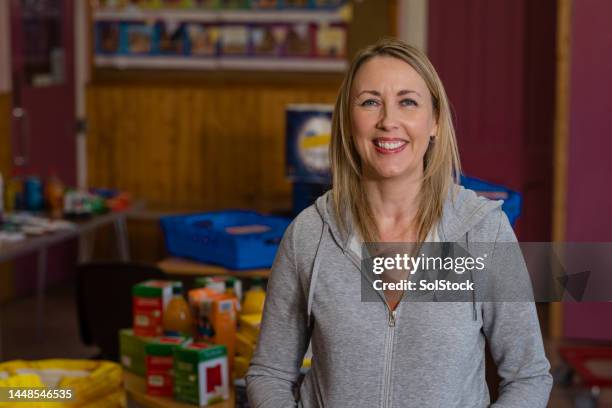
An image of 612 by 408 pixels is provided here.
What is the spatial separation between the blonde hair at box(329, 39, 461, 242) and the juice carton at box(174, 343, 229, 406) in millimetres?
814

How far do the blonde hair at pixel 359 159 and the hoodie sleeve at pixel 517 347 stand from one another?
0.14m

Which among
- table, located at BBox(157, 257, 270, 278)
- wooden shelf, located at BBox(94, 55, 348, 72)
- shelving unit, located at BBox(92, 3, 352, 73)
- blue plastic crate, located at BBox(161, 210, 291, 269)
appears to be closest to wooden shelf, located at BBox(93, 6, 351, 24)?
shelving unit, located at BBox(92, 3, 352, 73)

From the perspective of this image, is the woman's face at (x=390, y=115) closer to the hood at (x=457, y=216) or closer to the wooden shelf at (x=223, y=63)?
the hood at (x=457, y=216)

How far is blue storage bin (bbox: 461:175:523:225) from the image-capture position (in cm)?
346

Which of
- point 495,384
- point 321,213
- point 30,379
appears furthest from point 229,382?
point 321,213

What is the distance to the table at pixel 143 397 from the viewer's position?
2.72 metres

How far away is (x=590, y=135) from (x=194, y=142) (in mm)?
2791

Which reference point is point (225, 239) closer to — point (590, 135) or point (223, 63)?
point (590, 135)

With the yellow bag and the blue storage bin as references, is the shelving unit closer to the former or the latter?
the blue storage bin

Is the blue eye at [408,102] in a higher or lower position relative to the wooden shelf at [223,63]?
higher

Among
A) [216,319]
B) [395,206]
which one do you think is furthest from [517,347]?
[216,319]

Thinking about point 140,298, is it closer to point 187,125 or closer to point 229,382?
point 229,382

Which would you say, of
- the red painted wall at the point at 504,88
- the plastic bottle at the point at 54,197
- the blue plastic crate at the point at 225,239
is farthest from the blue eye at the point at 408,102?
the red painted wall at the point at 504,88

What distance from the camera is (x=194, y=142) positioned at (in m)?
7.27
